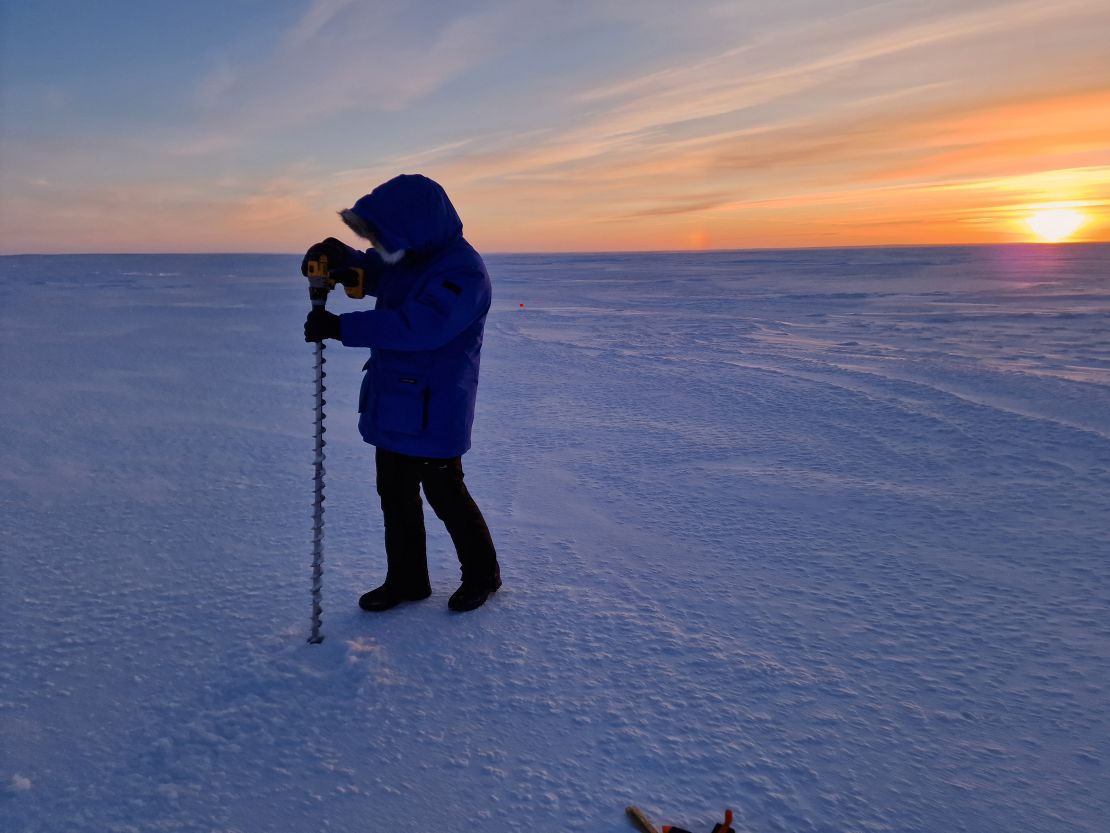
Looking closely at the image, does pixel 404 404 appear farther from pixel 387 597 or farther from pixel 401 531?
pixel 387 597

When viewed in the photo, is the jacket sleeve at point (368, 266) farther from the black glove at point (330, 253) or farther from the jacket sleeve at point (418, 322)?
the jacket sleeve at point (418, 322)

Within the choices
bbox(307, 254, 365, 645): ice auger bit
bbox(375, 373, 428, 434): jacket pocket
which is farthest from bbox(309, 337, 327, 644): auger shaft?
bbox(375, 373, 428, 434): jacket pocket

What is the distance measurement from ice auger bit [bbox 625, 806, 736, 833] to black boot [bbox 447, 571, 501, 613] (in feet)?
3.81

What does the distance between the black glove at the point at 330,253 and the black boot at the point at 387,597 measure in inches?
50.1

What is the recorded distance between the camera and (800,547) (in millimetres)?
3463

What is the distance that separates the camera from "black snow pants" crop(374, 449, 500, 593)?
2.75 m

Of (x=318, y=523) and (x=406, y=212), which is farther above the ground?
(x=406, y=212)

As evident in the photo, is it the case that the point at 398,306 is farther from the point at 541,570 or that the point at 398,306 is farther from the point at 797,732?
the point at 797,732

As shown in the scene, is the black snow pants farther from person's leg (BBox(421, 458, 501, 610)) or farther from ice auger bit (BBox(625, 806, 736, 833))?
ice auger bit (BBox(625, 806, 736, 833))

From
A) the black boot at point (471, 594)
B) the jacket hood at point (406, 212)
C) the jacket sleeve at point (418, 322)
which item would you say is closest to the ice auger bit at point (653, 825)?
the black boot at point (471, 594)

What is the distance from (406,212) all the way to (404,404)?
2.24 ft

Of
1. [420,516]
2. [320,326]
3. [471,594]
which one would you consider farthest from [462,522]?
[320,326]

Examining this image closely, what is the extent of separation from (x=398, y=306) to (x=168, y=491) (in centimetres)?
234

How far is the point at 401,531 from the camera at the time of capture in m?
2.83
